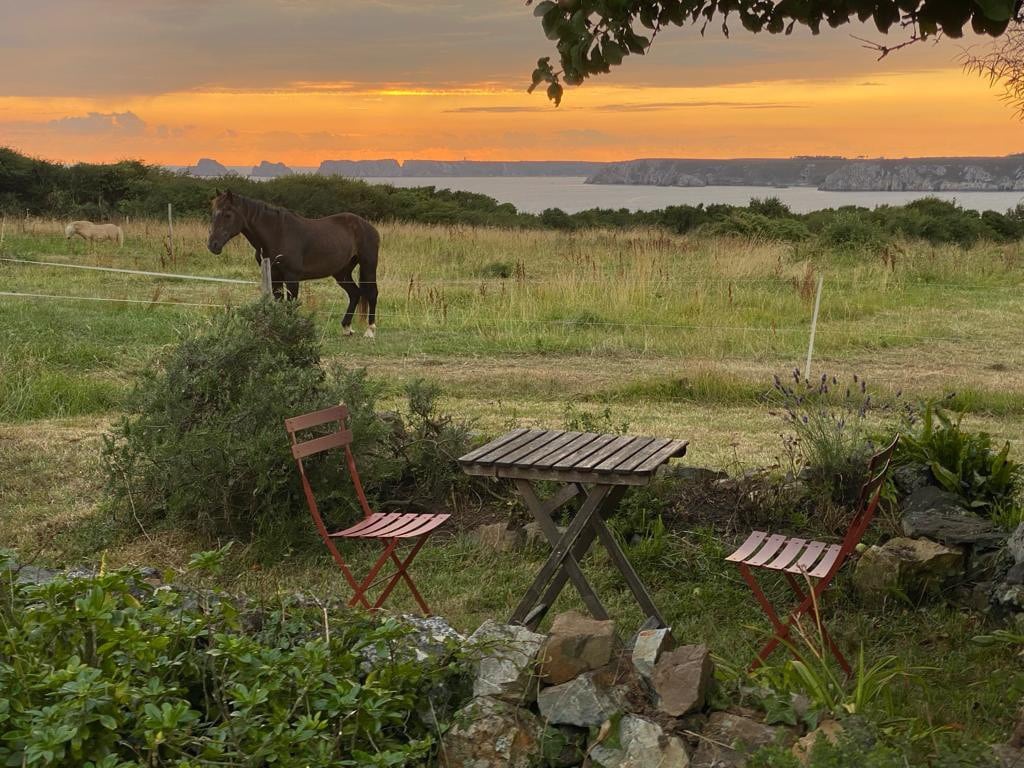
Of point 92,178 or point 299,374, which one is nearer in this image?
point 299,374

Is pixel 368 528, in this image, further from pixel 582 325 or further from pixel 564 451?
pixel 582 325

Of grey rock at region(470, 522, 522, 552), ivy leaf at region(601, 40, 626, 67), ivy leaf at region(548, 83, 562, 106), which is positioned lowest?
grey rock at region(470, 522, 522, 552)

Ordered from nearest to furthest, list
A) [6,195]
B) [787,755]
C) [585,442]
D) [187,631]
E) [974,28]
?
[787,755] → [187,631] → [974,28] → [585,442] → [6,195]

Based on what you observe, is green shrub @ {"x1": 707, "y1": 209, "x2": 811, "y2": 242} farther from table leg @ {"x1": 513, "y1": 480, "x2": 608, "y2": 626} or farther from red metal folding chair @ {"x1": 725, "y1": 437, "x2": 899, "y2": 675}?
table leg @ {"x1": 513, "y1": 480, "x2": 608, "y2": 626}

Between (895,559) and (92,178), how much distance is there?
41350 millimetres

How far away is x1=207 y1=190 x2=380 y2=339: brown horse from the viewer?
14609mm

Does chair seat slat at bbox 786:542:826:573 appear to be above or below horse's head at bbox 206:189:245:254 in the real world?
below

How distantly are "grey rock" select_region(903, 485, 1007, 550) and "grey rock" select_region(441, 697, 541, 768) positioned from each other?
3.04 meters

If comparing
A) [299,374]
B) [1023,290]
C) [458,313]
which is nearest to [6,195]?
[458,313]

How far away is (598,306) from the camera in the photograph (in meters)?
15.7

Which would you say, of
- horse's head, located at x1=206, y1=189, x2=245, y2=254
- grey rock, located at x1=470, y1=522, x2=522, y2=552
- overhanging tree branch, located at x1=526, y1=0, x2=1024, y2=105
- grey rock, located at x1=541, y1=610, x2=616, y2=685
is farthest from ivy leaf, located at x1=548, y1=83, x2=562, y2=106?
horse's head, located at x1=206, y1=189, x2=245, y2=254

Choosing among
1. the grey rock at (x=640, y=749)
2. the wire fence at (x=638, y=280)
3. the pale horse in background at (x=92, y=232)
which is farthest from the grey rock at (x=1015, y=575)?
the pale horse in background at (x=92, y=232)

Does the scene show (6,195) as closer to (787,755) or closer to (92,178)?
(92,178)

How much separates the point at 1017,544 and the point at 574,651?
263cm
